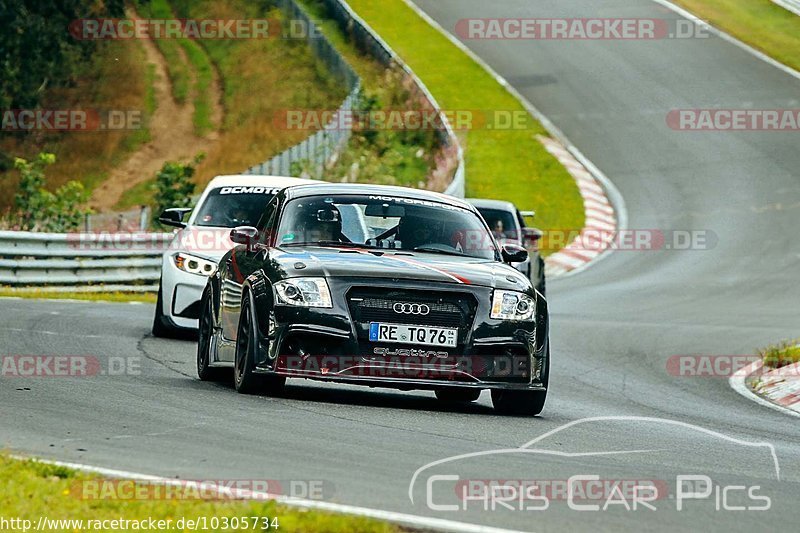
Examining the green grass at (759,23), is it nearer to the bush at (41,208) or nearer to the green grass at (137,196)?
the green grass at (137,196)

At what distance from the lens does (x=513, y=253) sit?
11234 millimetres

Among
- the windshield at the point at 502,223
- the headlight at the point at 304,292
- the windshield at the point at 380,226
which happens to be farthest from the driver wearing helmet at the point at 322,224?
the windshield at the point at 502,223

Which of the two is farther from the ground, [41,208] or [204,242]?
[204,242]

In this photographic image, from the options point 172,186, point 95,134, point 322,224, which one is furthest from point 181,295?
point 95,134

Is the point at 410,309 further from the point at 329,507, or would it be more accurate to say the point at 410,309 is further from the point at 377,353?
the point at 329,507

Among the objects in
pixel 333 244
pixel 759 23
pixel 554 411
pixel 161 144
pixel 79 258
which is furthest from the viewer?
pixel 161 144

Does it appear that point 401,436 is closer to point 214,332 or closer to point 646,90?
point 214,332

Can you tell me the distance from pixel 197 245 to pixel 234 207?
755 mm

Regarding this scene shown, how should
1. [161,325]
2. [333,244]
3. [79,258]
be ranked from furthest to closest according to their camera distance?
[79,258], [161,325], [333,244]

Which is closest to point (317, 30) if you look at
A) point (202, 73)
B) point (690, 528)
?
point (202, 73)

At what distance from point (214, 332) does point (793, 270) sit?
17.9m

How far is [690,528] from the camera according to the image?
630 centimetres

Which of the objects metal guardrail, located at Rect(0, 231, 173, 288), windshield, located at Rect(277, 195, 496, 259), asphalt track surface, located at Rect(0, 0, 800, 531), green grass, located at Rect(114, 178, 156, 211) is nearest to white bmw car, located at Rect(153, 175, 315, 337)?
asphalt track surface, located at Rect(0, 0, 800, 531)

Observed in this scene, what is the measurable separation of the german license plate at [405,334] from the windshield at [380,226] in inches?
41.0
